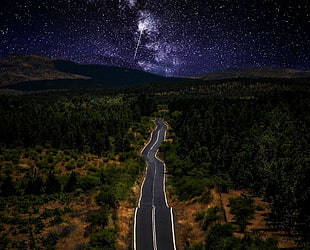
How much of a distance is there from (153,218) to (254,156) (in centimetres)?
2572

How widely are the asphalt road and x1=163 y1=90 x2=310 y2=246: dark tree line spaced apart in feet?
11.5

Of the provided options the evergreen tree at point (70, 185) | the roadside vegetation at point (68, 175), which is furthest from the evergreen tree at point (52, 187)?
the evergreen tree at point (70, 185)

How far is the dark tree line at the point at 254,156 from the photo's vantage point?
96.8 ft

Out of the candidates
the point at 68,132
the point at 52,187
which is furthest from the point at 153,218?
the point at 68,132

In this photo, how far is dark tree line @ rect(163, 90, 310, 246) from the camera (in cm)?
2950

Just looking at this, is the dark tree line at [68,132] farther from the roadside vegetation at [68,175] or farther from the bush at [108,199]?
the bush at [108,199]

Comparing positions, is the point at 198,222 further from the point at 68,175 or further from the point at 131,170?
the point at 68,175

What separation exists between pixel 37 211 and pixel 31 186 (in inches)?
507

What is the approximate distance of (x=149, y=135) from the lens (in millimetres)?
95812

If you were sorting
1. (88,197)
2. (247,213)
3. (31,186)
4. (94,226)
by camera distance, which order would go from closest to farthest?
(247,213) < (94,226) < (88,197) < (31,186)

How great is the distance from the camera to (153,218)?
3288 cm

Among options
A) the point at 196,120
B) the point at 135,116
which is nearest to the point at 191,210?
the point at 196,120

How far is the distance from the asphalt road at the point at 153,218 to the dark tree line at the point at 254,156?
350 cm

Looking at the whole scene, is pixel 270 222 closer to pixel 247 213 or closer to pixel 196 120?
pixel 247 213
